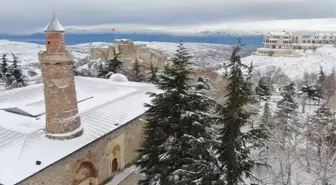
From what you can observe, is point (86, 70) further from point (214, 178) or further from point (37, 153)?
point (214, 178)

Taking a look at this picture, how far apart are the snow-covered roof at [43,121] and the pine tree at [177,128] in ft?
12.9

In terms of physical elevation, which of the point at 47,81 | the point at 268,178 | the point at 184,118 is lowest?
the point at 268,178

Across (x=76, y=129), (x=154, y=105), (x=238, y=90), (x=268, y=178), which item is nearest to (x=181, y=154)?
(x=154, y=105)

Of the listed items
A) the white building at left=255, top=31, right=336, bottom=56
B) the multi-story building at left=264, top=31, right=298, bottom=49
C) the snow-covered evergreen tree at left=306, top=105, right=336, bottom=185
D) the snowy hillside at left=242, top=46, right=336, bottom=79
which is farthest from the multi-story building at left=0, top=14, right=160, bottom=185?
the multi-story building at left=264, top=31, right=298, bottom=49

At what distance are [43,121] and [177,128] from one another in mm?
7965

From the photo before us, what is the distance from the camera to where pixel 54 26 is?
14.7 metres

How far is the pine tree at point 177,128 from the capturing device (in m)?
12.3

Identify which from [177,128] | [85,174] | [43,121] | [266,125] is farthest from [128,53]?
[177,128]

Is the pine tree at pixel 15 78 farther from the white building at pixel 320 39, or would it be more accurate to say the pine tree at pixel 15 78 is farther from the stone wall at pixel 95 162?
the white building at pixel 320 39

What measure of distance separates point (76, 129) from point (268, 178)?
43.9ft

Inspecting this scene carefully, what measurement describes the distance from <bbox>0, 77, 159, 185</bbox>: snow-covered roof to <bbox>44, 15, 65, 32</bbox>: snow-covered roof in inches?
193

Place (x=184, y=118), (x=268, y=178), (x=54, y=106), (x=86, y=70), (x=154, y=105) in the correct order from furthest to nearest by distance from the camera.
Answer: (x=86, y=70), (x=268, y=178), (x=54, y=106), (x=154, y=105), (x=184, y=118)

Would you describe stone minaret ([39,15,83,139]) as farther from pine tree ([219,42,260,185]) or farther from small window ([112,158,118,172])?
pine tree ([219,42,260,185])

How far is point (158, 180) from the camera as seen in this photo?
13.7 m
